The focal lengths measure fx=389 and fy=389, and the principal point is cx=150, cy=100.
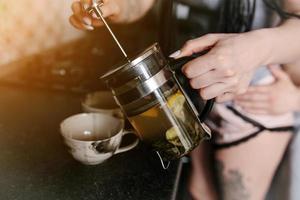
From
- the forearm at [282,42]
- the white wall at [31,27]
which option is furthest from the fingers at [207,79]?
the white wall at [31,27]

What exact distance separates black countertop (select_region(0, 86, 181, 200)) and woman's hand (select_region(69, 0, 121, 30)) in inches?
9.2

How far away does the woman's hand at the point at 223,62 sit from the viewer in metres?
0.63

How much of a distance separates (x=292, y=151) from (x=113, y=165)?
14.9 inches

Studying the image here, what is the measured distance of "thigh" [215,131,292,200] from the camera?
79 cm

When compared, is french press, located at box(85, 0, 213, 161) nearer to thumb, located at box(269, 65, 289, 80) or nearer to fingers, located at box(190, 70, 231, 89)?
fingers, located at box(190, 70, 231, 89)

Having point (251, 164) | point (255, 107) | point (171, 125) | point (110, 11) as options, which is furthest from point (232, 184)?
point (110, 11)

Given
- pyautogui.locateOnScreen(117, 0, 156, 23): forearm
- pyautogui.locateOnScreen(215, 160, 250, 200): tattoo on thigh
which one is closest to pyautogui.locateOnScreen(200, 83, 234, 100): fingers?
pyautogui.locateOnScreen(215, 160, 250, 200): tattoo on thigh

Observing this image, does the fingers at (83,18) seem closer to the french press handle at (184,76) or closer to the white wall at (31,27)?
the french press handle at (184,76)

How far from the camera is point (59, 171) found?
28.1 inches

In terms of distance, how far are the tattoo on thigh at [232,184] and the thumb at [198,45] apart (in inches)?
11.0

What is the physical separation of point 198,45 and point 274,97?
0.21 metres

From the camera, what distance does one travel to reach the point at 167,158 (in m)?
0.69

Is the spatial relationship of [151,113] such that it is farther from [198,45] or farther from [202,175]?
[202,175]

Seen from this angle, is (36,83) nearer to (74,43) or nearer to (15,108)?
(15,108)
